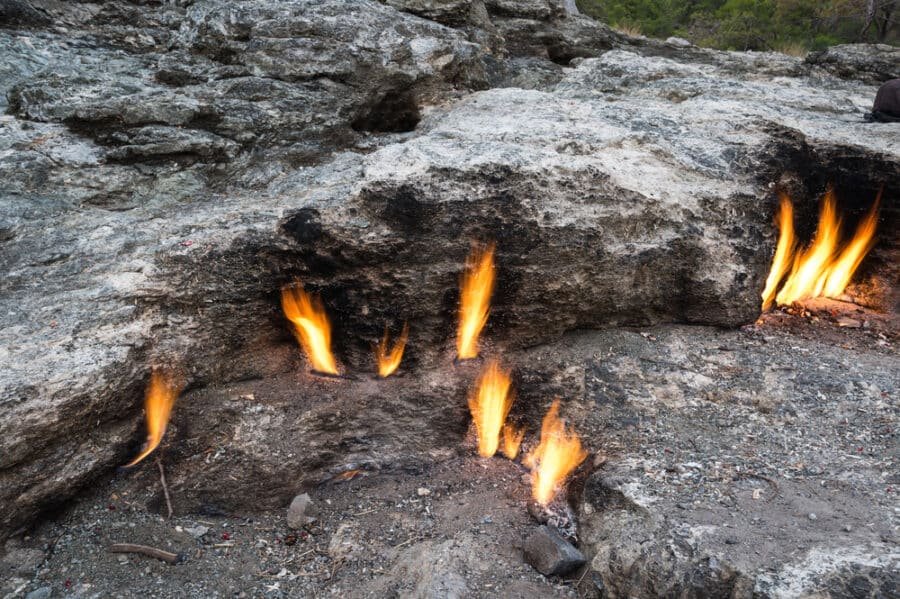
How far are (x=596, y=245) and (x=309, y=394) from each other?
2.74 m

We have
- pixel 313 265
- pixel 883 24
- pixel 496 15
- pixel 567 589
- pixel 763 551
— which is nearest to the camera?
pixel 763 551

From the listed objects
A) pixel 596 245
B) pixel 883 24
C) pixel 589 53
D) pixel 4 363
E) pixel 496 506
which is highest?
pixel 883 24

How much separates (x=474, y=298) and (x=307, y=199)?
1.61 meters

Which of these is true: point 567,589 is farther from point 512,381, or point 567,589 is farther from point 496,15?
point 496,15

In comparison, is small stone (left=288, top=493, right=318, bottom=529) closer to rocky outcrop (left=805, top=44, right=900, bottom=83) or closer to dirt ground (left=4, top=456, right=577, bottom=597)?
dirt ground (left=4, top=456, right=577, bottom=597)

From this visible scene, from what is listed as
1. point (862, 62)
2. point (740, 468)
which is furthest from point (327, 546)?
point (862, 62)

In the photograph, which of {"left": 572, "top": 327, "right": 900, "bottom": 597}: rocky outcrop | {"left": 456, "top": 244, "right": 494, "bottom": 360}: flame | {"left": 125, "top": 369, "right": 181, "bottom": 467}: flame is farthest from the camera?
{"left": 456, "top": 244, "right": 494, "bottom": 360}: flame

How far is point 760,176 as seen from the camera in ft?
16.7

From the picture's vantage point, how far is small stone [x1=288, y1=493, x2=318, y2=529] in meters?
4.31

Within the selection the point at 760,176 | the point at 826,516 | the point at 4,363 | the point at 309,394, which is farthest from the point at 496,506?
the point at 760,176

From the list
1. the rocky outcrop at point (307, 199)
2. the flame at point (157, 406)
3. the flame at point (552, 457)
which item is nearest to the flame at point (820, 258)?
the rocky outcrop at point (307, 199)

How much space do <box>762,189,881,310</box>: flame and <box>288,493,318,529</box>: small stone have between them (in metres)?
4.78

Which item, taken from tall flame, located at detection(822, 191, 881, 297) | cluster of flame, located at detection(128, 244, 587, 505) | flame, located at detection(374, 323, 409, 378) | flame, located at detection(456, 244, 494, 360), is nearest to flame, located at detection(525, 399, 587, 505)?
cluster of flame, located at detection(128, 244, 587, 505)

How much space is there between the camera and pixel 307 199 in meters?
4.47
